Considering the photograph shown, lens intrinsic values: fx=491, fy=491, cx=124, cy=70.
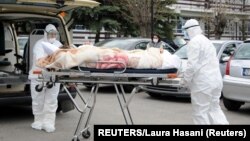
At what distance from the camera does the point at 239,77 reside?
32.3 ft

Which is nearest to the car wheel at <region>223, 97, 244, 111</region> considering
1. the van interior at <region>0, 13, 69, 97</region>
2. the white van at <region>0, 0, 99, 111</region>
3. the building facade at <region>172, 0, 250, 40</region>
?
the white van at <region>0, 0, 99, 111</region>

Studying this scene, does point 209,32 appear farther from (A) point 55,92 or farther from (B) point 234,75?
(A) point 55,92

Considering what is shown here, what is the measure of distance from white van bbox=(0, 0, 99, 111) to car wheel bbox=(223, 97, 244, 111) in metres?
3.48

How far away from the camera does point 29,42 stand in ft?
30.0

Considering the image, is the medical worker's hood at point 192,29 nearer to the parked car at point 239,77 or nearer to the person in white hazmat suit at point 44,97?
the person in white hazmat suit at point 44,97

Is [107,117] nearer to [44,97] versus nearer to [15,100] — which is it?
[44,97]

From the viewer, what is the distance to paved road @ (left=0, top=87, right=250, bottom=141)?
317 inches

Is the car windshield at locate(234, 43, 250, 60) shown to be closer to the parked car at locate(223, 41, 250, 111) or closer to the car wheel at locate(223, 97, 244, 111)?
the parked car at locate(223, 41, 250, 111)

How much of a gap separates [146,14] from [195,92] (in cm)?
2055

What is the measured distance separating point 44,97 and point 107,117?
1656 millimetres

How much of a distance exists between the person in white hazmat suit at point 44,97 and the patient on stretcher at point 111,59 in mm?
1665

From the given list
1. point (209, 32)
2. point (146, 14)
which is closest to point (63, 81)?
point (146, 14)

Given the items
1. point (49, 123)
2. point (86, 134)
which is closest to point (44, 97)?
point (49, 123)

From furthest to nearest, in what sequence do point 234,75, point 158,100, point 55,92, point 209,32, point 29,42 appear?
point 209,32 < point 158,100 < point 234,75 < point 29,42 < point 55,92
